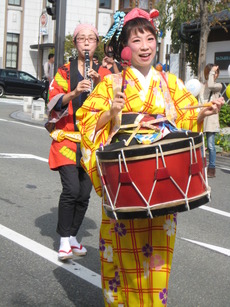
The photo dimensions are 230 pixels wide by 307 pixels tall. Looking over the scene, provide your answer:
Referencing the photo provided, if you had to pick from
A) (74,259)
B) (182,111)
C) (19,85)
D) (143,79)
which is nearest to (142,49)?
(143,79)

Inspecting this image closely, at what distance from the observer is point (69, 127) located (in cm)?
481

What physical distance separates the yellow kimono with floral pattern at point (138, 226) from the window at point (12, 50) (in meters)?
38.5

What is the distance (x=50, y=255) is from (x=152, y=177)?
241 centimetres

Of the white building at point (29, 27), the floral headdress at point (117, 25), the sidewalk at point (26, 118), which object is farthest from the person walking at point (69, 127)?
the white building at point (29, 27)

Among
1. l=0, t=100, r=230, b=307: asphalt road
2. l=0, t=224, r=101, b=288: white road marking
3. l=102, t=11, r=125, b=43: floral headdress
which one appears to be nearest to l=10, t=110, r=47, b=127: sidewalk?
l=0, t=100, r=230, b=307: asphalt road

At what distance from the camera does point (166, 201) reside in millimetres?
2922

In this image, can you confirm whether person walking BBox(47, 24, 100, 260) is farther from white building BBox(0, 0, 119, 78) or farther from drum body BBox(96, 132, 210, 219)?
white building BBox(0, 0, 119, 78)

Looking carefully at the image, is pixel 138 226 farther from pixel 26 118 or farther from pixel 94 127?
pixel 26 118

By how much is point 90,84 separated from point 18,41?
37.8 m

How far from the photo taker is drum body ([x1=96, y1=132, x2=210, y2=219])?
288cm

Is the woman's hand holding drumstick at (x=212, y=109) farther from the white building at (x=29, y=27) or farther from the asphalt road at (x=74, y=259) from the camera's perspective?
the white building at (x=29, y=27)

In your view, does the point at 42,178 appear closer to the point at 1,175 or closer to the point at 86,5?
the point at 1,175

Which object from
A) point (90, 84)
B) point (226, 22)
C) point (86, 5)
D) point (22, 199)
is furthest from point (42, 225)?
point (86, 5)

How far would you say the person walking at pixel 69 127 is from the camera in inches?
184
